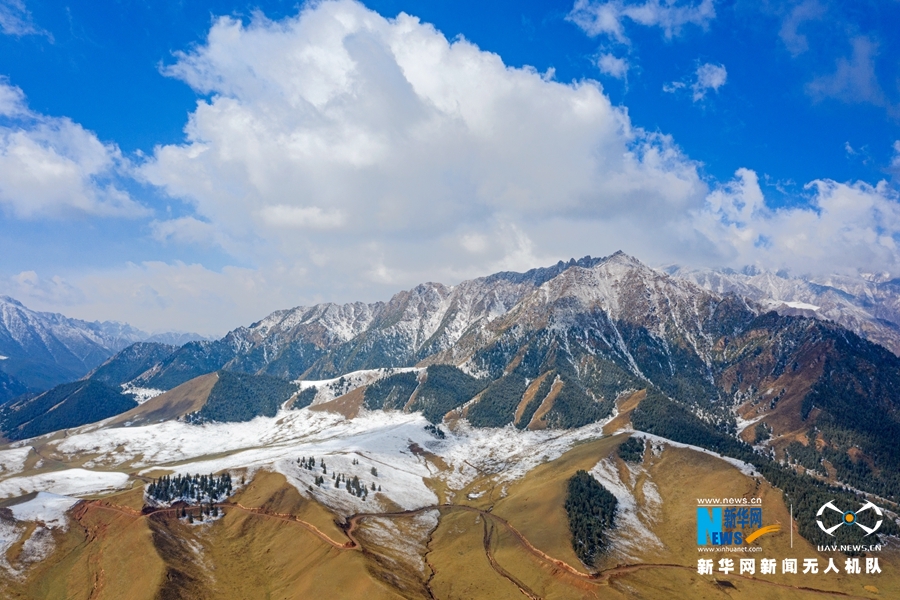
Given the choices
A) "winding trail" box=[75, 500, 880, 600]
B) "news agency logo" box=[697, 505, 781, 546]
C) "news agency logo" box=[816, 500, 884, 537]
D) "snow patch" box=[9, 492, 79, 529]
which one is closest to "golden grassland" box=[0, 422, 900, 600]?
"winding trail" box=[75, 500, 880, 600]

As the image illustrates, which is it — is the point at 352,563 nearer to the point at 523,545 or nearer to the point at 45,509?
the point at 523,545

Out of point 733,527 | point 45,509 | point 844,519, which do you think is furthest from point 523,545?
point 45,509

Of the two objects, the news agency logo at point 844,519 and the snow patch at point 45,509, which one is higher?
the news agency logo at point 844,519

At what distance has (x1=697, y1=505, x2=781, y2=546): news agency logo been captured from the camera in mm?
185700

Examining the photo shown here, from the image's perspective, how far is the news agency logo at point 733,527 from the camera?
7311 inches

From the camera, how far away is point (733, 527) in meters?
193

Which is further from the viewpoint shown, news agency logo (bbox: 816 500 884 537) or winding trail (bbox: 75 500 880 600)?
news agency logo (bbox: 816 500 884 537)

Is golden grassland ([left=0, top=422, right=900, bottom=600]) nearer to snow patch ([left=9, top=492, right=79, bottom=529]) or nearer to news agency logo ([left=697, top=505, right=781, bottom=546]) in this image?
news agency logo ([left=697, top=505, right=781, bottom=546])

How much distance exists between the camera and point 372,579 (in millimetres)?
134750

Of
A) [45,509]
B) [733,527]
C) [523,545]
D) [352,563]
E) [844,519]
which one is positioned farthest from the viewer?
[733,527]

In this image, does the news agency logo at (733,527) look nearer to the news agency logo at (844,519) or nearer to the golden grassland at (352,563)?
the golden grassland at (352,563)

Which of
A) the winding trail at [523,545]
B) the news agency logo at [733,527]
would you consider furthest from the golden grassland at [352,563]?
the news agency logo at [733,527]

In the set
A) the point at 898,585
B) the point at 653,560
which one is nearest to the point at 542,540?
the point at 653,560

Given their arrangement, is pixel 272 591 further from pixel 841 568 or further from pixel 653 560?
Answer: pixel 841 568
